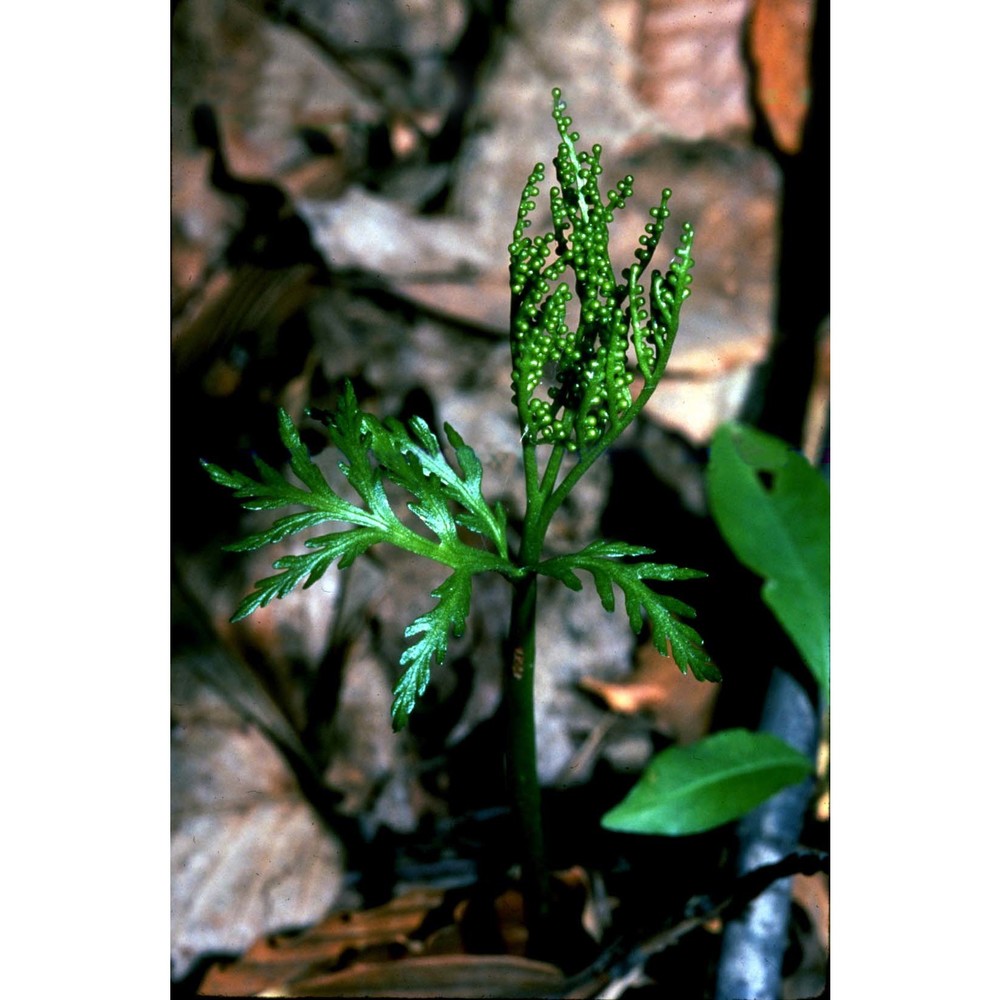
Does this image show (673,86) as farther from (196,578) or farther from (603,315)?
(196,578)

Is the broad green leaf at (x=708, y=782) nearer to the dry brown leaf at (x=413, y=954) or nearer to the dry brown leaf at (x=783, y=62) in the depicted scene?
the dry brown leaf at (x=413, y=954)

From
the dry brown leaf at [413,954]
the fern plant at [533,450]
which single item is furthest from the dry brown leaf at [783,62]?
the dry brown leaf at [413,954]

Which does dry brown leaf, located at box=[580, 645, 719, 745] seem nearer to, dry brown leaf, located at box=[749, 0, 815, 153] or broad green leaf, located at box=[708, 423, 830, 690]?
broad green leaf, located at box=[708, 423, 830, 690]

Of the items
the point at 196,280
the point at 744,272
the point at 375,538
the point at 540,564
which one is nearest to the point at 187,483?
the point at 196,280

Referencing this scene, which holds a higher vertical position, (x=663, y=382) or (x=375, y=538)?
(x=663, y=382)

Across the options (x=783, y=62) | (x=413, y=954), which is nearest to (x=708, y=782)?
(x=413, y=954)

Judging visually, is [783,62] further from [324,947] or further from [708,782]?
[324,947]

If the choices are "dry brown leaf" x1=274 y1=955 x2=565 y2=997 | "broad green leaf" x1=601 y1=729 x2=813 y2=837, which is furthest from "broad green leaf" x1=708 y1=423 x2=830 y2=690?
"dry brown leaf" x1=274 y1=955 x2=565 y2=997
